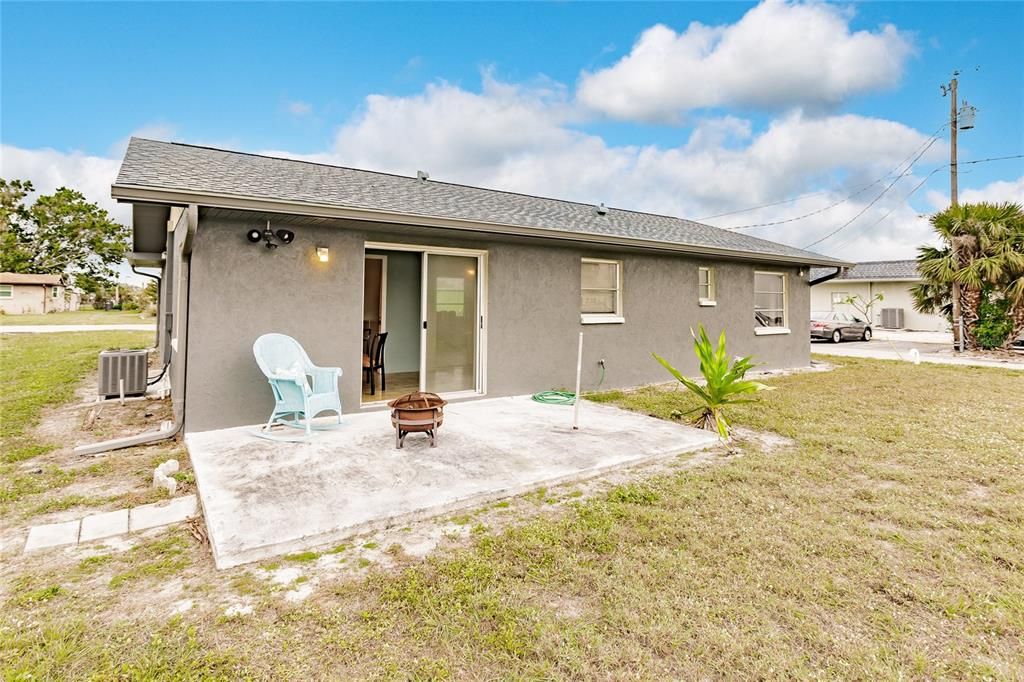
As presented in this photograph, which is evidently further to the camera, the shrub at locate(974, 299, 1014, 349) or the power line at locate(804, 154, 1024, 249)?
the power line at locate(804, 154, 1024, 249)

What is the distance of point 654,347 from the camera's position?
29.1 feet

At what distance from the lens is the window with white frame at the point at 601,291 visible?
810cm

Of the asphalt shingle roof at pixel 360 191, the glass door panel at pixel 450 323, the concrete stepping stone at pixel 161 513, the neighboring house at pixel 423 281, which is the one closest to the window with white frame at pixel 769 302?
the neighboring house at pixel 423 281

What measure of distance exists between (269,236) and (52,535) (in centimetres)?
331

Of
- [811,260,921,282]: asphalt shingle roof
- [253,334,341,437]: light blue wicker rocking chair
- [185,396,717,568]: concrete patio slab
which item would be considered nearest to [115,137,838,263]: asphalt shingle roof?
[253,334,341,437]: light blue wicker rocking chair

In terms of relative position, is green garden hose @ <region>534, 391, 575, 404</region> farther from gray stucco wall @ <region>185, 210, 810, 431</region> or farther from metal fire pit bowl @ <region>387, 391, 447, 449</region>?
metal fire pit bowl @ <region>387, 391, 447, 449</region>

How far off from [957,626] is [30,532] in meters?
5.10

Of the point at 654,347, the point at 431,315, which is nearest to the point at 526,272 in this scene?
the point at 431,315

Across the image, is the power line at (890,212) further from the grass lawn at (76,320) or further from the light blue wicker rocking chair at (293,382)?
the grass lawn at (76,320)

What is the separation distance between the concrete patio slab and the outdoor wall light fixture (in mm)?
2074

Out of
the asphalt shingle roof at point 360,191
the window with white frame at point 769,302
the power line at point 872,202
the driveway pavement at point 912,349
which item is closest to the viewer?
the asphalt shingle roof at point 360,191

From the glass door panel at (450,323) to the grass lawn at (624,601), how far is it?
3805 mm

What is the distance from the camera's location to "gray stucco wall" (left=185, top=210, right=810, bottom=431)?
5078 millimetres

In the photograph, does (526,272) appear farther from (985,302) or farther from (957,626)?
(985,302)
